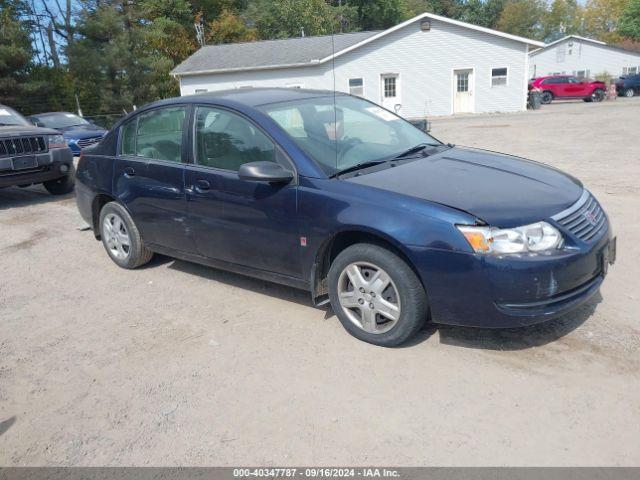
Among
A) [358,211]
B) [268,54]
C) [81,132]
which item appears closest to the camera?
[358,211]

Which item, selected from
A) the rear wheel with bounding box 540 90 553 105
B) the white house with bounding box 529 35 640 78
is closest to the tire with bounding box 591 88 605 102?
the rear wheel with bounding box 540 90 553 105

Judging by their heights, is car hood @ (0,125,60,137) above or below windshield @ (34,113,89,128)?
below

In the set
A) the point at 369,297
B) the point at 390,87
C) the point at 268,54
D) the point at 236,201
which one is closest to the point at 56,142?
the point at 236,201

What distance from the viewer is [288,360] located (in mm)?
3793

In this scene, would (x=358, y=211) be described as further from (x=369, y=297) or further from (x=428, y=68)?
(x=428, y=68)

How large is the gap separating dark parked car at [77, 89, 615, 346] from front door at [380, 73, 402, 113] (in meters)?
27.1

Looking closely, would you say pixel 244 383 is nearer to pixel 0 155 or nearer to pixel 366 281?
pixel 366 281

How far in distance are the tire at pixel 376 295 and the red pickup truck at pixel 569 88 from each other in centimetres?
3464

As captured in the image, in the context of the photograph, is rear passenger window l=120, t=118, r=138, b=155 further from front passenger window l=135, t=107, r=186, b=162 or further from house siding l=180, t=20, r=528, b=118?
house siding l=180, t=20, r=528, b=118

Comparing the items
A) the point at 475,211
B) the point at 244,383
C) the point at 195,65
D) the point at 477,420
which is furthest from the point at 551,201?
the point at 195,65

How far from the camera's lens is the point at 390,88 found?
31422 mm

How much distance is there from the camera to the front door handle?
458 centimetres

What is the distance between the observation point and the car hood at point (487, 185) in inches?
137

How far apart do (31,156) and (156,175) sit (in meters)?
5.23
